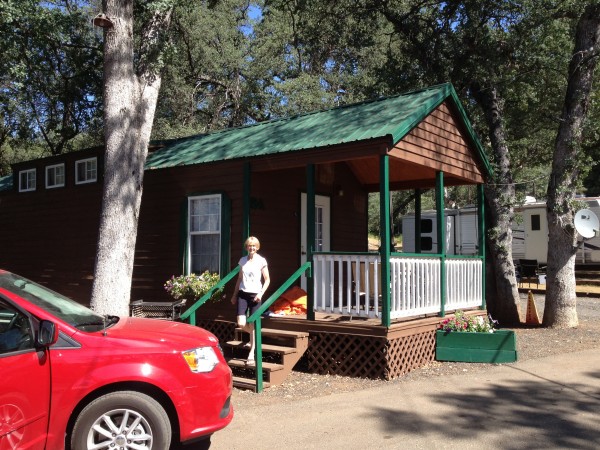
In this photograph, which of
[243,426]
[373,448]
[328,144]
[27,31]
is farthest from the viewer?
[27,31]

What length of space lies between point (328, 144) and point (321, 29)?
8458 mm

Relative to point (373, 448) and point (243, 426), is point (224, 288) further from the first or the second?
point (373, 448)

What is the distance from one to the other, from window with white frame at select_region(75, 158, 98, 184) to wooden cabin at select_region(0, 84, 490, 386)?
3 cm

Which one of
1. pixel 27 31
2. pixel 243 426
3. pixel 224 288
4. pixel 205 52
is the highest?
pixel 205 52

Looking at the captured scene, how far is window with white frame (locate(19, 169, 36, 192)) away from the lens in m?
12.9

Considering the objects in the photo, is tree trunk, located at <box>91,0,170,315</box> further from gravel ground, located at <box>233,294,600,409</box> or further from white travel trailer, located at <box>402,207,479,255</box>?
white travel trailer, located at <box>402,207,479,255</box>

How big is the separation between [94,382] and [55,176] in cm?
970

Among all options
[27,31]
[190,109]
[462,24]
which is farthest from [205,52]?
[462,24]

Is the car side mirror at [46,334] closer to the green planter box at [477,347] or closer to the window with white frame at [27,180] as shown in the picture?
the green planter box at [477,347]

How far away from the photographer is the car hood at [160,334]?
4.15 m

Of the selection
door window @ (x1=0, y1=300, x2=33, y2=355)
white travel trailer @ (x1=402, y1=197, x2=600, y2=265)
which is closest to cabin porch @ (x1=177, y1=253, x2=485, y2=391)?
door window @ (x1=0, y1=300, x2=33, y2=355)

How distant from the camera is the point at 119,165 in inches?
332

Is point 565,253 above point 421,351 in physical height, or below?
above

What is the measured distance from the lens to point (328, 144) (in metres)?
7.65
